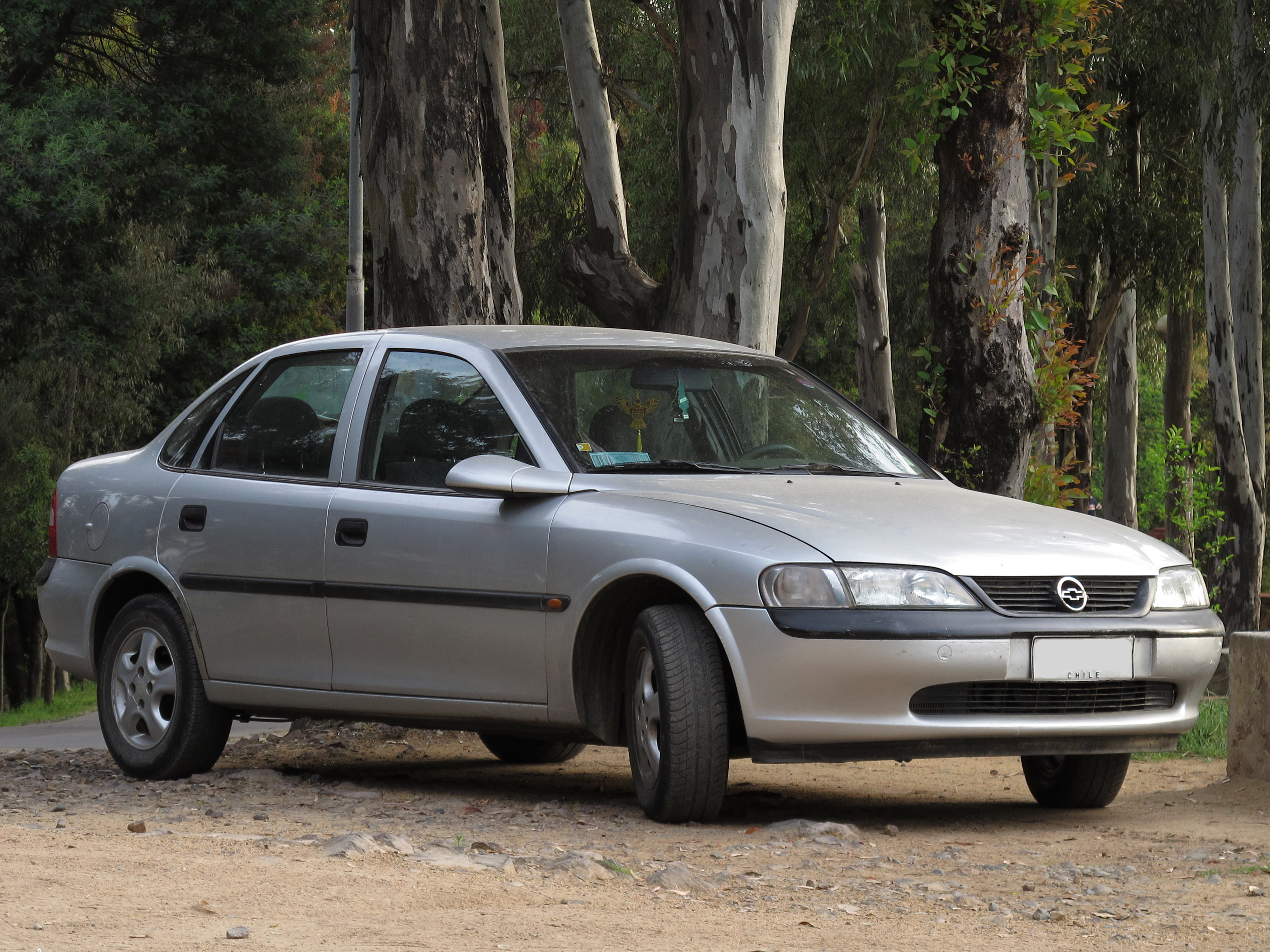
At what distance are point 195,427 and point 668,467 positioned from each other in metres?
2.24

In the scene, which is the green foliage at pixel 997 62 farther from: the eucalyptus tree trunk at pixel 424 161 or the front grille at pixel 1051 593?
the front grille at pixel 1051 593

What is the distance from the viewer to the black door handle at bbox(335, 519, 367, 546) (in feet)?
20.9

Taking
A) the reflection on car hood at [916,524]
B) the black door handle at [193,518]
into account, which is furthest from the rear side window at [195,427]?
the reflection on car hood at [916,524]

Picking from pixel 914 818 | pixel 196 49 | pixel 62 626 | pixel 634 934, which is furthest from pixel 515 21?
pixel 634 934

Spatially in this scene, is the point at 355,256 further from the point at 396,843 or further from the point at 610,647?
Answer: the point at 396,843

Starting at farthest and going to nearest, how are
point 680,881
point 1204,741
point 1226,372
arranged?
point 1226,372
point 1204,741
point 680,881

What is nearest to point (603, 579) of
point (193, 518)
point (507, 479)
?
point (507, 479)

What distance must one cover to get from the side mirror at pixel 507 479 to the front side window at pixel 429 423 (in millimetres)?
Result: 204

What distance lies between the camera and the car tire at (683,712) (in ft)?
17.7

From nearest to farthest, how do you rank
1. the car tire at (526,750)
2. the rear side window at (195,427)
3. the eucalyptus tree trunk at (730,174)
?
the rear side window at (195,427) → the car tire at (526,750) → the eucalyptus tree trunk at (730,174)

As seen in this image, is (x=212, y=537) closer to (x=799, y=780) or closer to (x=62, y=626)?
(x=62, y=626)

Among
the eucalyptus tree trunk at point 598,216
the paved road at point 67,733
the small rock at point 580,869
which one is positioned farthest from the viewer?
the paved road at point 67,733

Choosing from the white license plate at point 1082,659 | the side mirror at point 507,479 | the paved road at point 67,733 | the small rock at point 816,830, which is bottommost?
the paved road at point 67,733

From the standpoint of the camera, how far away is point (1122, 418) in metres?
30.5
